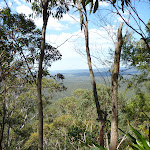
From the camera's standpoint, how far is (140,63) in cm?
589

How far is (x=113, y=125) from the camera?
A: 192 centimetres

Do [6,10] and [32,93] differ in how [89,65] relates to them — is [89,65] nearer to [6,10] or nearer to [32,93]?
[6,10]

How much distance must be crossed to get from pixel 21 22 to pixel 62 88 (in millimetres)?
3468

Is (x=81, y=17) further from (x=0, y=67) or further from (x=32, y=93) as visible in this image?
(x=32, y=93)

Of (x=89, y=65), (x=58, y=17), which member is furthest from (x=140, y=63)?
(x=58, y=17)

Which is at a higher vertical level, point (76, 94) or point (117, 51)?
point (117, 51)

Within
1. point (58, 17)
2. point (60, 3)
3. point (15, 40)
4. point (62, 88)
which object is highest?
point (60, 3)

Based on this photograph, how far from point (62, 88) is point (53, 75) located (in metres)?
2.20

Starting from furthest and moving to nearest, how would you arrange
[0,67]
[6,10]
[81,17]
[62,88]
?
1. [62,88]
2. [81,17]
3. [0,67]
4. [6,10]

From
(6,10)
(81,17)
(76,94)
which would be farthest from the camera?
(76,94)

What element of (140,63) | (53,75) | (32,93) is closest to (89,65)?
(53,75)

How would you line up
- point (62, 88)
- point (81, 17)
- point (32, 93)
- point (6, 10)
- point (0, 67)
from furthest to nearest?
point (32, 93)
point (62, 88)
point (81, 17)
point (0, 67)
point (6, 10)

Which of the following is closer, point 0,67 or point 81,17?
point 0,67

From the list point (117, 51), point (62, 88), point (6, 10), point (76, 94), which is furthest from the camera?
point (76, 94)
